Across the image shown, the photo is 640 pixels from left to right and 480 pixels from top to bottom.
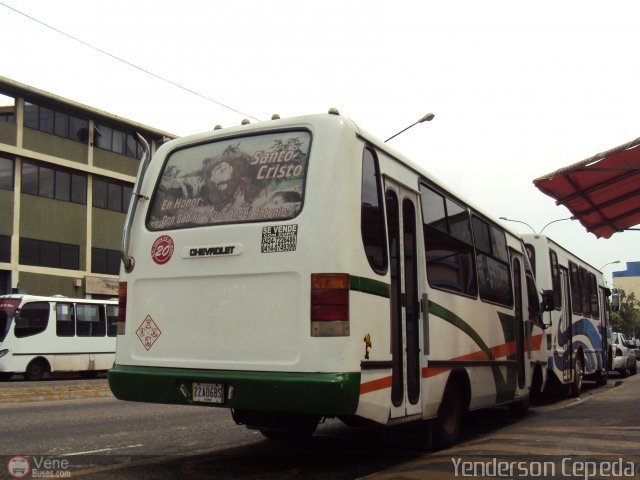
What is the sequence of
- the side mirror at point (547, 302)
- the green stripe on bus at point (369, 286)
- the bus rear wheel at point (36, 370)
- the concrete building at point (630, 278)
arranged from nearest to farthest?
1. the green stripe on bus at point (369, 286)
2. the side mirror at point (547, 302)
3. the bus rear wheel at point (36, 370)
4. the concrete building at point (630, 278)

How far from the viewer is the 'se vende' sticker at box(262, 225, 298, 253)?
225 inches

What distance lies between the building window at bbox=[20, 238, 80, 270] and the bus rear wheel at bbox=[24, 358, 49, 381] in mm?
11514

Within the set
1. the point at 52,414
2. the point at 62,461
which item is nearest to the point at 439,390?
the point at 62,461

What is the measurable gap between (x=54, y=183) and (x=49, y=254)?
370 centimetres

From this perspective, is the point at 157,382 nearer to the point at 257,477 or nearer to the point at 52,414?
the point at 257,477

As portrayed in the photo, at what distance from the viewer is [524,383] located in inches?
421

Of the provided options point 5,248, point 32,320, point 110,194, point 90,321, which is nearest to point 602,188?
point 32,320

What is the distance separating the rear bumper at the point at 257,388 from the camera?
532 cm

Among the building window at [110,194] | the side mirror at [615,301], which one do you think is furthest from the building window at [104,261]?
the side mirror at [615,301]

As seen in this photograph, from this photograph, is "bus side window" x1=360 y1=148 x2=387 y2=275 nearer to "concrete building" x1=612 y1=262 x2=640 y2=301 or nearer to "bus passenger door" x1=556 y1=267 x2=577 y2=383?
"bus passenger door" x1=556 y1=267 x2=577 y2=383

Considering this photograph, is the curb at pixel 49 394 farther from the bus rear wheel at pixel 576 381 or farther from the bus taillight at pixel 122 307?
the bus rear wheel at pixel 576 381

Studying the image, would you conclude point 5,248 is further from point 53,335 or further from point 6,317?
point 6,317

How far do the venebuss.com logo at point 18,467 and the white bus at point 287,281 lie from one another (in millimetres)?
1061

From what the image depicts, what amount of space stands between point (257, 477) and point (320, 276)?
6.29 ft
